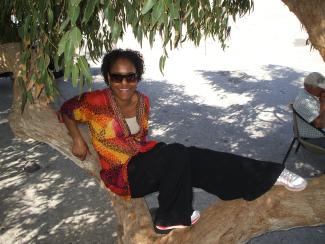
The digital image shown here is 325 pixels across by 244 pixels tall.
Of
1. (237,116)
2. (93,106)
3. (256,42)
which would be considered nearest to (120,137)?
(93,106)

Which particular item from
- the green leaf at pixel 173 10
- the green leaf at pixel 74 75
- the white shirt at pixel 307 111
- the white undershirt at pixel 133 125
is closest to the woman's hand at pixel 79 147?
the white undershirt at pixel 133 125

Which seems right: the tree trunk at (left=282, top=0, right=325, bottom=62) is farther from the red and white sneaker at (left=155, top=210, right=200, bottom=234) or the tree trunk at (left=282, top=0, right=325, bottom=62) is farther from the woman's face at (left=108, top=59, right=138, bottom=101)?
the red and white sneaker at (left=155, top=210, right=200, bottom=234)

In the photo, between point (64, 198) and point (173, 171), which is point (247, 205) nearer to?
point (173, 171)

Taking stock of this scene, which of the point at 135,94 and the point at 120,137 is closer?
the point at 120,137

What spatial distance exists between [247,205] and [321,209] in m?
0.47

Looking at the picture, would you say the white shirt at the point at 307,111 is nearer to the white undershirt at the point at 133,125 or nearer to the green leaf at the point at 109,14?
the white undershirt at the point at 133,125

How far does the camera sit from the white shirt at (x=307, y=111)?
213 inches

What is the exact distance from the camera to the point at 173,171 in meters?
2.49

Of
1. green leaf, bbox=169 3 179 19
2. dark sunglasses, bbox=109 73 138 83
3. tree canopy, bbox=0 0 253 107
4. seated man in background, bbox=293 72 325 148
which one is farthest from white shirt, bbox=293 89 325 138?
green leaf, bbox=169 3 179 19

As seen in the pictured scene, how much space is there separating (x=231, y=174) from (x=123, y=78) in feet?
3.53

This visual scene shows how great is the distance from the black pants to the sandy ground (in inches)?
62.1

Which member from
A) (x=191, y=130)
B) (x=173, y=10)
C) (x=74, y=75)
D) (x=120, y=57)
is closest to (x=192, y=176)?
(x=120, y=57)

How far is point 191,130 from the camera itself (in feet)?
27.4

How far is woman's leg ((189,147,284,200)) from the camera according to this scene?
243cm
